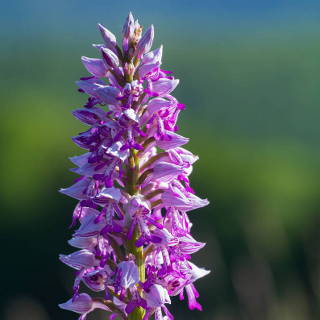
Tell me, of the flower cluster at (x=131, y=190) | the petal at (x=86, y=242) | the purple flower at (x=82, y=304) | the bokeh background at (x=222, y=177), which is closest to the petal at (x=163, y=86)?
the flower cluster at (x=131, y=190)

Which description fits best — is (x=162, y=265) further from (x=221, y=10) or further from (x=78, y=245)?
(x=221, y=10)

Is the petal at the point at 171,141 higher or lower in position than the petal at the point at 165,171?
higher

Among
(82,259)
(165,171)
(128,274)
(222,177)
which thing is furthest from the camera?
(222,177)

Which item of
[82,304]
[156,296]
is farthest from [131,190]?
[82,304]

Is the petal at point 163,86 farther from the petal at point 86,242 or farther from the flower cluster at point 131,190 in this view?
the petal at point 86,242

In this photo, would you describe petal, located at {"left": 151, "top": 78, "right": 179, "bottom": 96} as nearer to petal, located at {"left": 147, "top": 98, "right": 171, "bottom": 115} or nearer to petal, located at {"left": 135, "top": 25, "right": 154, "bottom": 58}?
petal, located at {"left": 147, "top": 98, "right": 171, "bottom": 115}

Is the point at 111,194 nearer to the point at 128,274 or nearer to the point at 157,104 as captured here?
the point at 128,274
